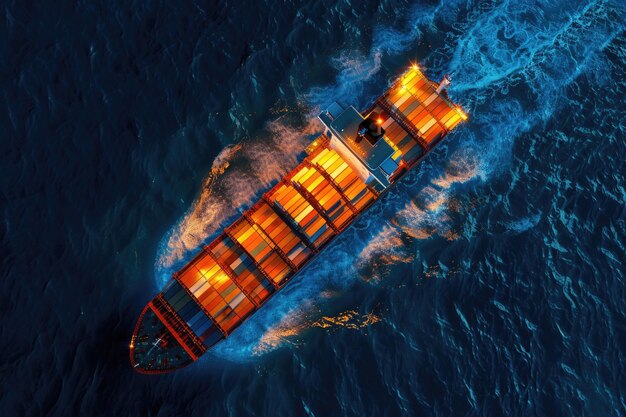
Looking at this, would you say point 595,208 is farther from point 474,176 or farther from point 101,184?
point 101,184

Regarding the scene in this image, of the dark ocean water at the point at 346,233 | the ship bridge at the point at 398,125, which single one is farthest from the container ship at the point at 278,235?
the dark ocean water at the point at 346,233

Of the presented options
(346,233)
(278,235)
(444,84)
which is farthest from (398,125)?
(278,235)

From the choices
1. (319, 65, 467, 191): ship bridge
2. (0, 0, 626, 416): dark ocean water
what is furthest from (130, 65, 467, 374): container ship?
(0, 0, 626, 416): dark ocean water

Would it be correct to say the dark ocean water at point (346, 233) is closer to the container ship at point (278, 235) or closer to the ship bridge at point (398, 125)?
the container ship at point (278, 235)

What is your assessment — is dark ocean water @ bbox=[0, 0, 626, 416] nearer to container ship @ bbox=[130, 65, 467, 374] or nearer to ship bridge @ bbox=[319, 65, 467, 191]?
container ship @ bbox=[130, 65, 467, 374]

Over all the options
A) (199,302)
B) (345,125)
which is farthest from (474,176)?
(199,302)
